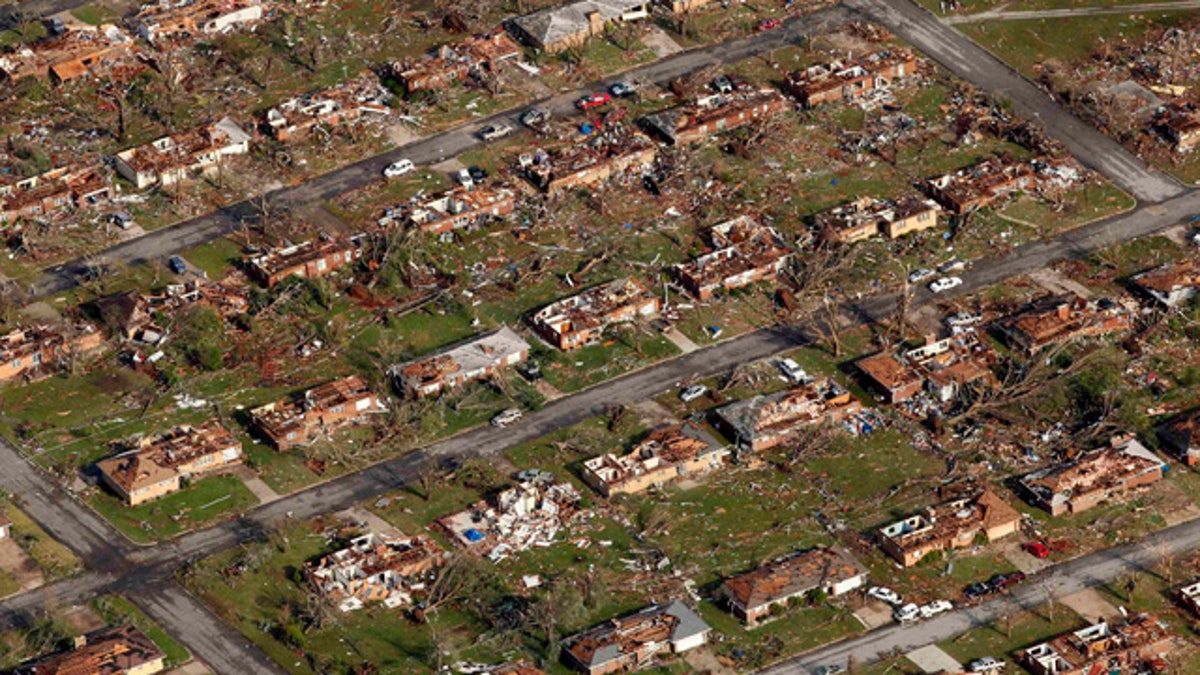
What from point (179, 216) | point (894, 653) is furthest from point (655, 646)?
point (179, 216)

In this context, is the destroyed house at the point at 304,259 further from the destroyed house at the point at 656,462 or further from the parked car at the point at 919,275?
the parked car at the point at 919,275

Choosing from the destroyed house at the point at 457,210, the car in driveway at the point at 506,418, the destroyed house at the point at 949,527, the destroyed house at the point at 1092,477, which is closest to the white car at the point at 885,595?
the destroyed house at the point at 949,527

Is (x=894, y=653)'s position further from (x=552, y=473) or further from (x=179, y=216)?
(x=179, y=216)

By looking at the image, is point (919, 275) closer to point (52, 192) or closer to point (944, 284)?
point (944, 284)

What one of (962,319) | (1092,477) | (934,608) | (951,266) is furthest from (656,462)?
(951,266)

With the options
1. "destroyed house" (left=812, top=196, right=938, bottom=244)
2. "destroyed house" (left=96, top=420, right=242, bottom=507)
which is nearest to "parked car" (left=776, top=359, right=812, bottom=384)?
"destroyed house" (left=812, top=196, right=938, bottom=244)

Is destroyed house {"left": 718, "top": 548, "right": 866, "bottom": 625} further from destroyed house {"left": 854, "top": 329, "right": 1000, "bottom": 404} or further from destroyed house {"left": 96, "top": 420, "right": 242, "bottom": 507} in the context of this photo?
destroyed house {"left": 96, "top": 420, "right": 242, "bottom": 507}

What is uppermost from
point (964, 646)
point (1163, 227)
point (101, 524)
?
point (1163, 227)

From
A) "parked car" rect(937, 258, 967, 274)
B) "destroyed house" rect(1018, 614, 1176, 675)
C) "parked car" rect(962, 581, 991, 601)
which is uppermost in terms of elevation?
"parked car" rect(937, 258, 967, 274)
